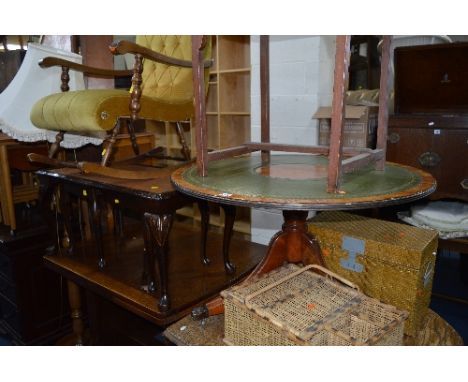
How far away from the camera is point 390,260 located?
1246 mm

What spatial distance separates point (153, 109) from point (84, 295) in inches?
42.7

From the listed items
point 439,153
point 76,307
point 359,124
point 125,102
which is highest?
point 125,102

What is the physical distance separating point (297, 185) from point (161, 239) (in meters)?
0.50

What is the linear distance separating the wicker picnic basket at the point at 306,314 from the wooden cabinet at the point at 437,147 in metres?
0.73

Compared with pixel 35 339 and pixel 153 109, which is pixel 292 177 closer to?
pixel 153 109

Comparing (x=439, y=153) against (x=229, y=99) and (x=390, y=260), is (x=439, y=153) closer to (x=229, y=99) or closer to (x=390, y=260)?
(x=390, y=260)

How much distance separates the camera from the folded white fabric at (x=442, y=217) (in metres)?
1.73

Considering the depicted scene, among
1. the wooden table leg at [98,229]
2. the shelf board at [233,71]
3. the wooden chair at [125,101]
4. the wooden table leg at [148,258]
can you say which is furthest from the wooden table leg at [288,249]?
the shelf board at [233,71]

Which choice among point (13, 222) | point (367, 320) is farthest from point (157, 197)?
point (13, 222)

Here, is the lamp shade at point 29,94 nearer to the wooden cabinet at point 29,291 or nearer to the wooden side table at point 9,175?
the wooden side table at point 9,175

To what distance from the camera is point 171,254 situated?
74.7 inches

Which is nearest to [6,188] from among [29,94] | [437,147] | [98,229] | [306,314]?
[29,94]

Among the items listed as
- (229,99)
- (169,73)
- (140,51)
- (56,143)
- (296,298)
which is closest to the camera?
(296,298)

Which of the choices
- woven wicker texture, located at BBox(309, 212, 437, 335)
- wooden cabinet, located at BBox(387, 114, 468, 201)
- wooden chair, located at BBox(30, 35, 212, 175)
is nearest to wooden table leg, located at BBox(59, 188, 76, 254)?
wooden chair, located at BBox(30, 35, 212, 175)
